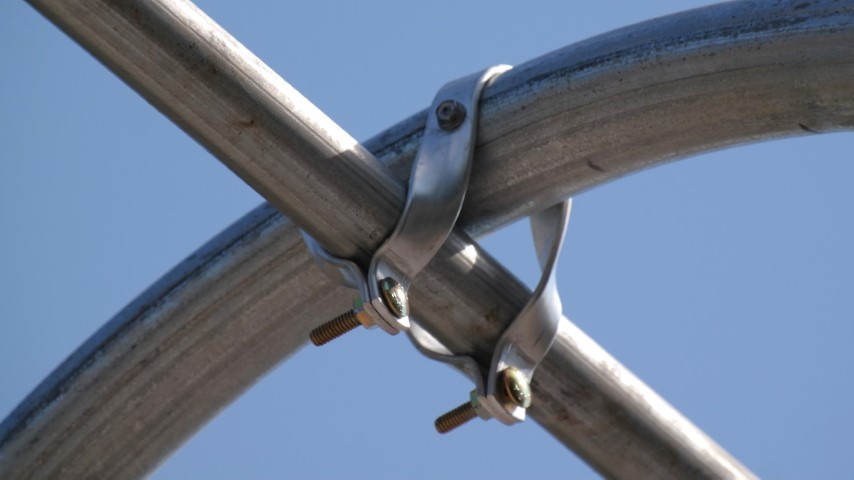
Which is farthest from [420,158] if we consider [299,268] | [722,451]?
[722,451]

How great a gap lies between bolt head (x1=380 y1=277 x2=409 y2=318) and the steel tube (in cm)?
8

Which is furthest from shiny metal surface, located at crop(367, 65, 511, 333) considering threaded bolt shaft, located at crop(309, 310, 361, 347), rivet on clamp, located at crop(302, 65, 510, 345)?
threaded bolt shaft, located at crop(309, 310, 361, 347)

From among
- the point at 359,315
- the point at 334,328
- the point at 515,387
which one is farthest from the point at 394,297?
the point at 515,387

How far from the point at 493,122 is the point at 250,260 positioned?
23.5 inches

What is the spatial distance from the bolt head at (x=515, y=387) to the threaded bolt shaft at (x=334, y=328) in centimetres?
31

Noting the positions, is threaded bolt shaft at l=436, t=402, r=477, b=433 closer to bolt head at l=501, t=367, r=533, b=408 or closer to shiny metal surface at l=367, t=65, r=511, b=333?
bolt head at l=501, t=367, r=533, b=408

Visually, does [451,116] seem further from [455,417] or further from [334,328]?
[455,417]

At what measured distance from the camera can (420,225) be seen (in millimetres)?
3441

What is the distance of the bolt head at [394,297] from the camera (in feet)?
11.1

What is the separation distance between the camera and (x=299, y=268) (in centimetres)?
372

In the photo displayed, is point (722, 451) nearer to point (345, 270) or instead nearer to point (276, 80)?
point (345, 270)

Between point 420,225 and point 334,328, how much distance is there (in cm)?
28

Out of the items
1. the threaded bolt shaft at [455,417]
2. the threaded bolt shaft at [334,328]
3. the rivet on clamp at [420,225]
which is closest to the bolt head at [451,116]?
the rivet on clamp at [420,225]

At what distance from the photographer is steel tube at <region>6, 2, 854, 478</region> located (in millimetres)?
3189
